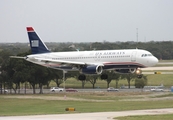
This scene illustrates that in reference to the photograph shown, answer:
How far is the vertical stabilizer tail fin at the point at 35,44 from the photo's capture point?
106438 mm

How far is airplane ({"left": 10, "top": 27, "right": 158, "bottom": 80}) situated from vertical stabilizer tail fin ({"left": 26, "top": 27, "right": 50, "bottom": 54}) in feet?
6.41

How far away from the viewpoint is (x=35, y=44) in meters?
108

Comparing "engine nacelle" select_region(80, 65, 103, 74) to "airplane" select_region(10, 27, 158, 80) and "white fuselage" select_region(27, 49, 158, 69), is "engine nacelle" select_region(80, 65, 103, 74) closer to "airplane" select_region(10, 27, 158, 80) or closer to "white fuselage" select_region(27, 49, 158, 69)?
"airplane" select_region(10, 27, 158, 80)

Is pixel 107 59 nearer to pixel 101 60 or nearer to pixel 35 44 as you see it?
pixel 101 60

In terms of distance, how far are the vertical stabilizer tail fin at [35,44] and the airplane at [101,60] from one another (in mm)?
1955

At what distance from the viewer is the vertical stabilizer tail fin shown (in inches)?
4190

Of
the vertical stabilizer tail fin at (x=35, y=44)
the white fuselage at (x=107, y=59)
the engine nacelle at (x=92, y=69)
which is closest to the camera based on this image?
the white fuselage at (x=107, y=59)

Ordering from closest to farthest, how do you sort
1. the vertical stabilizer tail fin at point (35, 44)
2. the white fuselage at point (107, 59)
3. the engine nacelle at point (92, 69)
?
the white fuselage at point (107, 59), the engine nacelle at point (92, 69), the vertical stabilizer tail fin at point (35, 44)

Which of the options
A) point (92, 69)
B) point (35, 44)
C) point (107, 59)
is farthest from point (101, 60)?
point (35, 44)

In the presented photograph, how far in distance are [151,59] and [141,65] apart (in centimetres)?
183

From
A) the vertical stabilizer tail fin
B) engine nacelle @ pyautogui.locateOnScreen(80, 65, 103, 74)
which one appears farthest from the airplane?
the vertical stabilizer tail fin

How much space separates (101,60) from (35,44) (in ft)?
63.4

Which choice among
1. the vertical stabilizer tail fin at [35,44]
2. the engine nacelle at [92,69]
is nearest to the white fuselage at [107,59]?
the engine nacelle at [92,69]

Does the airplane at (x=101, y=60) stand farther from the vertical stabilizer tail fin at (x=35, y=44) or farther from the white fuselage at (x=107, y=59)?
the vertical stabilizer tail fin at (x=35, y=44)
